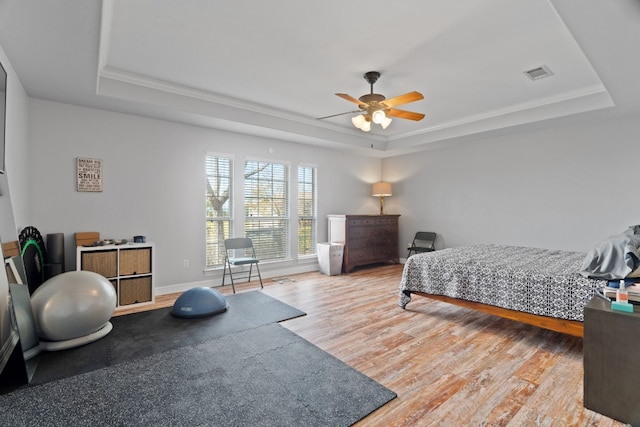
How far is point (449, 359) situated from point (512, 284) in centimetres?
98

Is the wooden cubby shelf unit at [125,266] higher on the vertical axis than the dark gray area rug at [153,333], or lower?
higher

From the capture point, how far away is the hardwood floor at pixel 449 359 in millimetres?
1806

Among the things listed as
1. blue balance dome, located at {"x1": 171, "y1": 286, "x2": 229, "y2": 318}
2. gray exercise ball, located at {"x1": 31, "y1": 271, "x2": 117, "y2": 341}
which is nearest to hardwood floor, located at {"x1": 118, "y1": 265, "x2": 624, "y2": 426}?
blue balance dome, located at {"x1": 171, "y1": 286, "x2": 229, "y2": 318}

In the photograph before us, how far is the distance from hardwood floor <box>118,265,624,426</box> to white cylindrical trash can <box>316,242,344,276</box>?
4.37 ft

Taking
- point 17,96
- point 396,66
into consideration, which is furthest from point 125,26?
point 396,66

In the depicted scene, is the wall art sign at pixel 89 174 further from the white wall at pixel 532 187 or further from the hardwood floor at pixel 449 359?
the white wall at pixel 532 187

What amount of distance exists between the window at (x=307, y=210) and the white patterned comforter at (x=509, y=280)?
8.39 ft

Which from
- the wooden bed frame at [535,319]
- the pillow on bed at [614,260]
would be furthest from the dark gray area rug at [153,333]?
the pillow on bed at [614,260]

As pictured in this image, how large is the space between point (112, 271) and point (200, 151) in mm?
1963

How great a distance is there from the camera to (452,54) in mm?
2949

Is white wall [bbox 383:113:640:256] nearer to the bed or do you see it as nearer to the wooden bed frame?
the bed

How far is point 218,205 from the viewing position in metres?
4.81

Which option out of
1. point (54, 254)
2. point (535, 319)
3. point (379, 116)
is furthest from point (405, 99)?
point (54, 254)

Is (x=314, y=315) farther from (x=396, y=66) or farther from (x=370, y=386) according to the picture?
(x=396, y=66)
